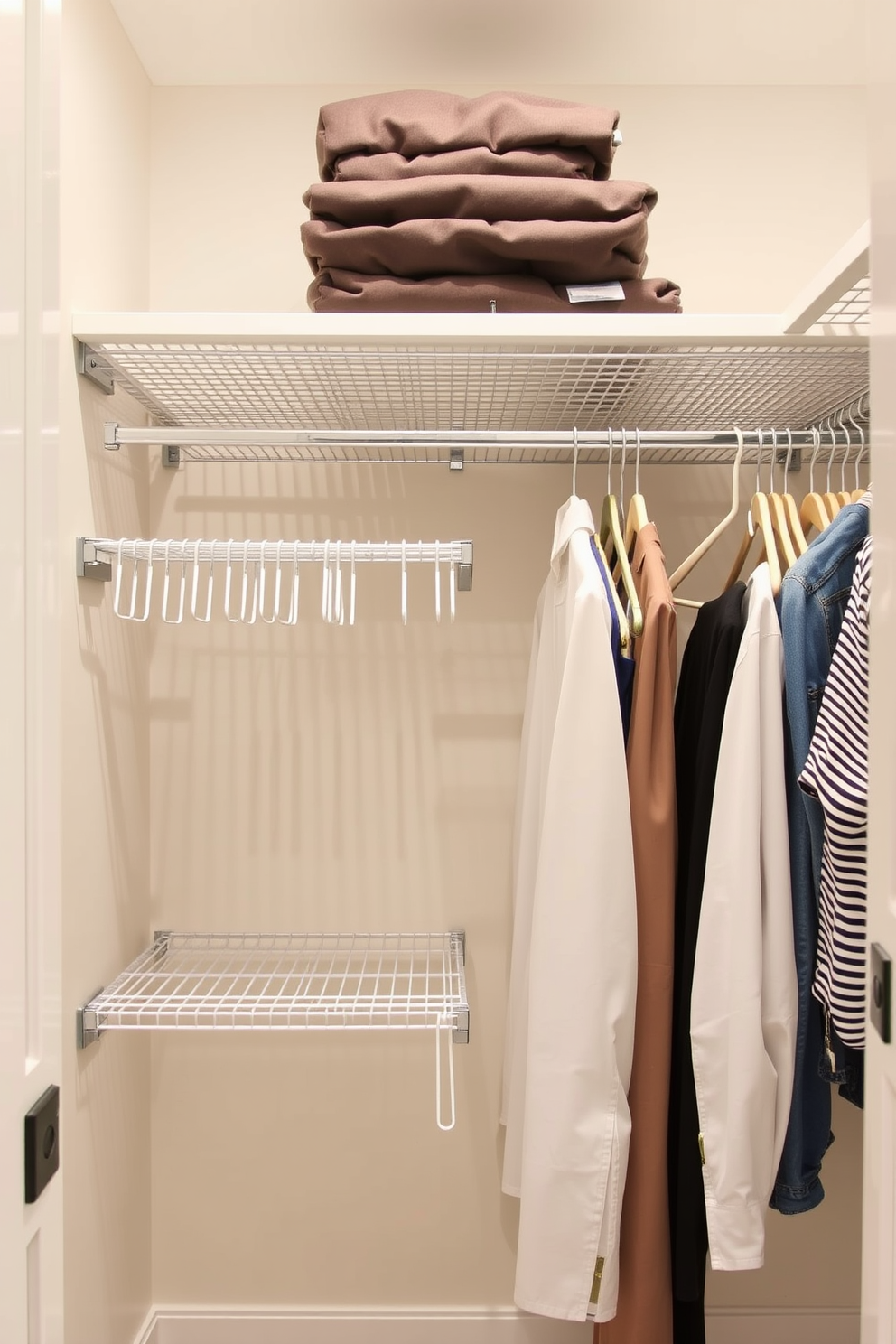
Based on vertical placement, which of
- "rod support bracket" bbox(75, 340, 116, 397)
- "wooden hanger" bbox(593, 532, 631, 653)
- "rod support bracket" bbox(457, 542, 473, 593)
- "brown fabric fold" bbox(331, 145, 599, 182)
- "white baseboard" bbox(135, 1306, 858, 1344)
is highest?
"brown fabric fold" bbox(331, 145, 599, 182)

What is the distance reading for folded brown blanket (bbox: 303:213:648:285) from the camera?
4.22ft

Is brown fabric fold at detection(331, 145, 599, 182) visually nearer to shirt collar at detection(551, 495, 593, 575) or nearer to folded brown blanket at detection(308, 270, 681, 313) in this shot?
folded brown blanket at detection(308, 270, 681, 313)

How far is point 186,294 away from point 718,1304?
7.09 feet

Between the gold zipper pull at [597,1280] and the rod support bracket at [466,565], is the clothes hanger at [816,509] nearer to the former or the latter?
the rod support bracket at [466,565]

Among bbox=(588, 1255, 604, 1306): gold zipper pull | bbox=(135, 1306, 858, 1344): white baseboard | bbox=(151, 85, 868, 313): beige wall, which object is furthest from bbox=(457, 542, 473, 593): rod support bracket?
bbox=(135, 1306, 858, 1344): white baseboard

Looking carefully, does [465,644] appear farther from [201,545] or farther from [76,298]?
[76,298]

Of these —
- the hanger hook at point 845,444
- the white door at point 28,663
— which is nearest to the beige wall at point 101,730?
the white door at point 28,663

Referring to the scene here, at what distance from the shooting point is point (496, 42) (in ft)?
5.30

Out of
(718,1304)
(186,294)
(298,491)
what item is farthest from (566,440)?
(718,1304)

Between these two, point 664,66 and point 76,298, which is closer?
Answer: point 76,298

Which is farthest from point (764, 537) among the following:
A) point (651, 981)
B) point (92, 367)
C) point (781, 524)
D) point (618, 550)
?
point (92, 367)

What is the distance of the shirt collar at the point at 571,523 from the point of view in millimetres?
1283

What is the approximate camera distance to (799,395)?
4.93 ft

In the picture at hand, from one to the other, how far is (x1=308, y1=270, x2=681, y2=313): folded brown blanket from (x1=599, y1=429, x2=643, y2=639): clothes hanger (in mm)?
197
